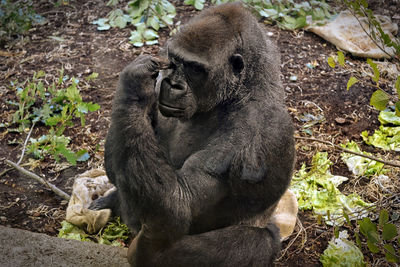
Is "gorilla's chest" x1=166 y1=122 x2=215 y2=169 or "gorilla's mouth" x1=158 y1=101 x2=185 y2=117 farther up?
"gorilla's mouth" x1=158 y1=101 x2=185 y2=117

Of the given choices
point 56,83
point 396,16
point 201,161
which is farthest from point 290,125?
point 396,16

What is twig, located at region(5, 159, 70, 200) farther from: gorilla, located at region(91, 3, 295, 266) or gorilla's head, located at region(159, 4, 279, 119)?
gorilla's head, located at region(159, 4, 279, 119)

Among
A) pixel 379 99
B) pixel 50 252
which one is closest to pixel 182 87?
pixel 379 99

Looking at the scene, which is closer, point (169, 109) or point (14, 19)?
point (169, 109)

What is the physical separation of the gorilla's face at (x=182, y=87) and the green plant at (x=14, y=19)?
476 centimetres

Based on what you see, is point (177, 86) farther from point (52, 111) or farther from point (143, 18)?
point (143, 18)

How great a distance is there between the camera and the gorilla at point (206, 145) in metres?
3.23

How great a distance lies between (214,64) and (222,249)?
1307 mm

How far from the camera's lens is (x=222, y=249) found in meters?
3.60

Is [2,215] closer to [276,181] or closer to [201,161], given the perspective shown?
[201,161]

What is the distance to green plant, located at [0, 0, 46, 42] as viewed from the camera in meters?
7.43

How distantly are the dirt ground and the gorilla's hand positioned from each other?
2000 millimetres

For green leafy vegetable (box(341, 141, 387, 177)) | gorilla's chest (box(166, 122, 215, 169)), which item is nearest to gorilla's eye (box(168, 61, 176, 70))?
gorilla's chest (box(166, 122, 215, 169))

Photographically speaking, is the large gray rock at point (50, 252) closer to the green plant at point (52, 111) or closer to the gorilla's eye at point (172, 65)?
the green plant at point (52, 111)
